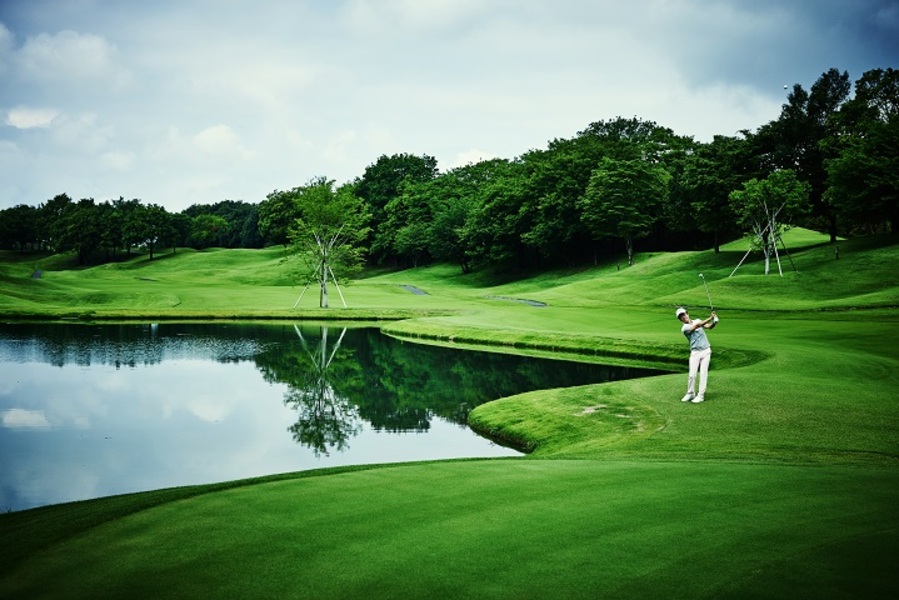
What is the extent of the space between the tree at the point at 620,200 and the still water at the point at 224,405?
49.9m

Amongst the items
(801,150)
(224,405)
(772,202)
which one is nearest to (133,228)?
(772,202)

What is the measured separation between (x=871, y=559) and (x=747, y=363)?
23798 millimetres

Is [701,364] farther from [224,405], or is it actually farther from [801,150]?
[801,150]

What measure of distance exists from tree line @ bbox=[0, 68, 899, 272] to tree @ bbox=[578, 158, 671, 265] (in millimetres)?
177

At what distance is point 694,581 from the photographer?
5.64 meters

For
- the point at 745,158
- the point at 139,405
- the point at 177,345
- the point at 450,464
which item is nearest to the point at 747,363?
the point at 450,464

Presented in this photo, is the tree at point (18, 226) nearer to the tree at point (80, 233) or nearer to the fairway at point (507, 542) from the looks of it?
the tree at point (80, 233)

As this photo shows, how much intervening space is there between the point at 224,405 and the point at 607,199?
6921cm

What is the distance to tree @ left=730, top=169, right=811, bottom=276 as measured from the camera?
211 feet

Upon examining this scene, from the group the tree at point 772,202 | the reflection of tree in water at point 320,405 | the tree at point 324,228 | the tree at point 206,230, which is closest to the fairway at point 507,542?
the reflection of tree in water at point 320,405

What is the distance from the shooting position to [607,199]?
85.7 metres

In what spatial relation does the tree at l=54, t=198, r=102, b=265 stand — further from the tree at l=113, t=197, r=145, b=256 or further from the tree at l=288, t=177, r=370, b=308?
the tree at l=288, t=177, r=370, b=308

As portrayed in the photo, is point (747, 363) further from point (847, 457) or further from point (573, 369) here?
point (847, 457)

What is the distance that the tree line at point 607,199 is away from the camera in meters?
64.8
